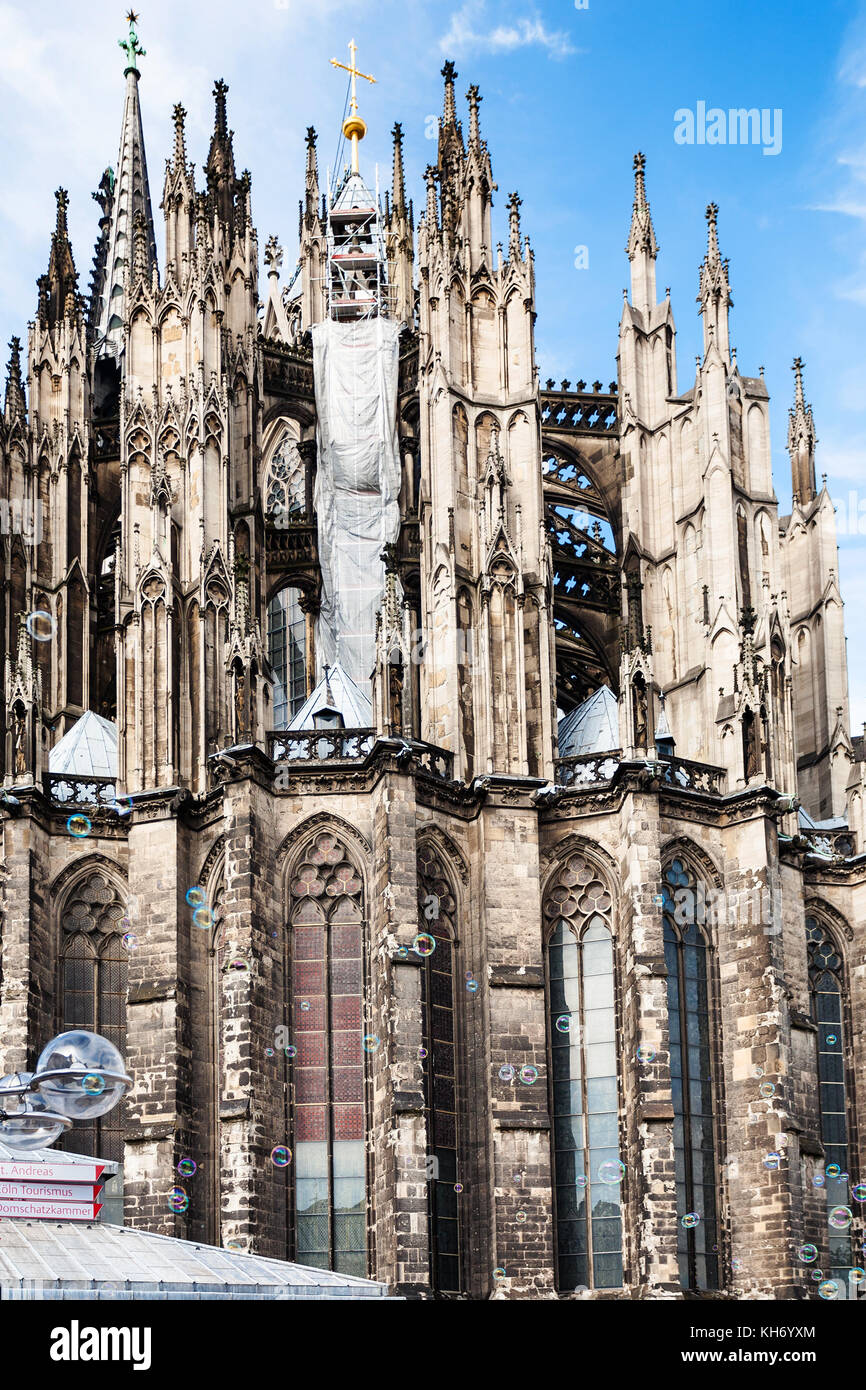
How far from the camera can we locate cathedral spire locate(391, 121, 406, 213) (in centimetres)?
6725

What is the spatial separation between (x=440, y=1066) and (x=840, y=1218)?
10.9 meters

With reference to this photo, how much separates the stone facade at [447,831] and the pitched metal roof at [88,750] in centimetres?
99

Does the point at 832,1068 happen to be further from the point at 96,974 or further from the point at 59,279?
the point at 59,279

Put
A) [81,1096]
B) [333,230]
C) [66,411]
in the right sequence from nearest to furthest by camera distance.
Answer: [81,1096] → [66,411] → [333,230]

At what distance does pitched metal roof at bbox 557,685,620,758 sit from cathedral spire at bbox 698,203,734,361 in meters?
9.90

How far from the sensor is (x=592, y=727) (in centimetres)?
5425

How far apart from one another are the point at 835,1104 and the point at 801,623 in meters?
13.9

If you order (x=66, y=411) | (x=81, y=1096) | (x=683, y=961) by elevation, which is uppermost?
(x=66, y=411)

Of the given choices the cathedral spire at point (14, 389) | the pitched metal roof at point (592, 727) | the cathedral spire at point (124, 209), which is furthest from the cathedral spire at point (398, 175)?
the pitched metal roof at point (592, 727)

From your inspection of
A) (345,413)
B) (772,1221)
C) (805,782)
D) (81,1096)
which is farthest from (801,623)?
(81,1096)

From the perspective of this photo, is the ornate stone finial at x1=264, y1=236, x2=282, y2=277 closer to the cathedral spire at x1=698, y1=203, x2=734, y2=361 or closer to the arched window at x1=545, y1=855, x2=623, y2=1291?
the cathedral spire at x1=698, y1=203, x2=734, y2=361

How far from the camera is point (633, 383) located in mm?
59469

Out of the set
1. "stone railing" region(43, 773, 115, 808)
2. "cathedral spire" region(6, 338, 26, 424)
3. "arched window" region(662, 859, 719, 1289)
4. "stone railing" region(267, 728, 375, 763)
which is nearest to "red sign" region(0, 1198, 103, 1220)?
"stone railing" region(267, 728, 375, 763)
